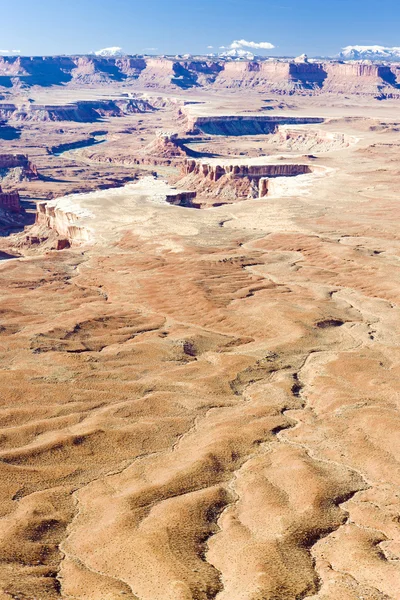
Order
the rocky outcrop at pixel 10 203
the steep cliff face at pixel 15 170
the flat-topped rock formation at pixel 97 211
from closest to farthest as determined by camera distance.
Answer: the flat-topped rock formation at pixel 97 211 → the rocky outcrop at pixel 10 203 → the steep cliff face at pixel 15 170

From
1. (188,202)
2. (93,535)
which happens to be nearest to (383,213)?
(188,202)

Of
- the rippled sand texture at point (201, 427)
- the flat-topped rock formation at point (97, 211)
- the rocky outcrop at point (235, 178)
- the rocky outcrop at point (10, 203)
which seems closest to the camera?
the rippled sand texture at point (201, 427)

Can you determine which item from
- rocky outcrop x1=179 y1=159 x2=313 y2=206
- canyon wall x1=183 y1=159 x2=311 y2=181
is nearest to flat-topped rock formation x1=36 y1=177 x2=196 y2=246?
rocky outcrop x1=179 y1=159 x2=313 y2=206

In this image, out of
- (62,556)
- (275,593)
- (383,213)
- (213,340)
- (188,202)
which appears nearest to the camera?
(275,593)

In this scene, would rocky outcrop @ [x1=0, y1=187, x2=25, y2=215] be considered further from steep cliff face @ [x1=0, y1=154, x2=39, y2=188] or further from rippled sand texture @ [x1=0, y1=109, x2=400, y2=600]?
rippled sand texture @ [x1=0, y1=109, x2=400, y2=600]

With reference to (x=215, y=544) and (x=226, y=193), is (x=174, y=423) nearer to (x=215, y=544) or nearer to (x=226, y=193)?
(x=215, y=544)

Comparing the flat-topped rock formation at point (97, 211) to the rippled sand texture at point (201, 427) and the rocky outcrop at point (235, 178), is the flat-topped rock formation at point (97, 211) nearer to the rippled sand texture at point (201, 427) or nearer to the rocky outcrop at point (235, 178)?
the rippled sand texture at point (201, 427)

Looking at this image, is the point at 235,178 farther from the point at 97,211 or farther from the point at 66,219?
the point at 66,219

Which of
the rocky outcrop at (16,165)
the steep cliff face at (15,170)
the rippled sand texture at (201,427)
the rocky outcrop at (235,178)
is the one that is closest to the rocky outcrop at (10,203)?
the rocky outcrop at (235,178)
